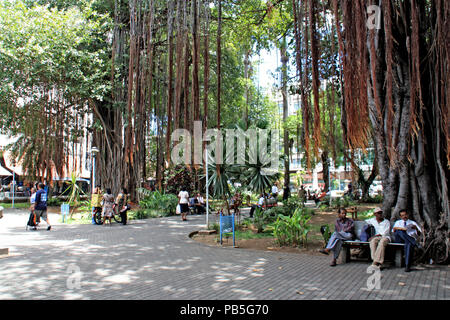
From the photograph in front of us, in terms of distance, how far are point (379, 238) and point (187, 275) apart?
350 centimetres

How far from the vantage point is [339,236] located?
658cm

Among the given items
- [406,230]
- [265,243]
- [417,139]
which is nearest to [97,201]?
[265,243]

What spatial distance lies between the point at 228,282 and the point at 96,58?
14.3 meters

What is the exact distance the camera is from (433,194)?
6.44 meters

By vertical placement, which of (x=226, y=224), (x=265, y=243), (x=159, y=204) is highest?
(x=226, y=224)

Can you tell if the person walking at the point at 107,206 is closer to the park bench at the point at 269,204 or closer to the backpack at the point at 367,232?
the park bench at the point at 269,204

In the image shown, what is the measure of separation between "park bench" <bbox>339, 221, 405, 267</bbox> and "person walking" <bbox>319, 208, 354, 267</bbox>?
11cm

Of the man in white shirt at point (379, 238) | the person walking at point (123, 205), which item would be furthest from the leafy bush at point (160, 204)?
the man in white shirt at point (379, 238)

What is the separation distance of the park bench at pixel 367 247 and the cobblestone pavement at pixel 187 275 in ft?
0.71

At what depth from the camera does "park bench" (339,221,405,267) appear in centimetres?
599

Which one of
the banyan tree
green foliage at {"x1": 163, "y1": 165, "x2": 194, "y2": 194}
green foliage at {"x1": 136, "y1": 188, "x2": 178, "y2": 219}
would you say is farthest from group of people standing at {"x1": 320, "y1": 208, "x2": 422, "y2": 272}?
green foliage at {"x1": 163, "y1": 165, "x2": 194, "y2": 194}

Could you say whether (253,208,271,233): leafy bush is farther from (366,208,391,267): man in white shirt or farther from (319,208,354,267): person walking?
(366,208,391,267): man in white shirt

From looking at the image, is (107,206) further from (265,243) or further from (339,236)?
(339,236)

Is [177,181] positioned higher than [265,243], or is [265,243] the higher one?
[177,181]
